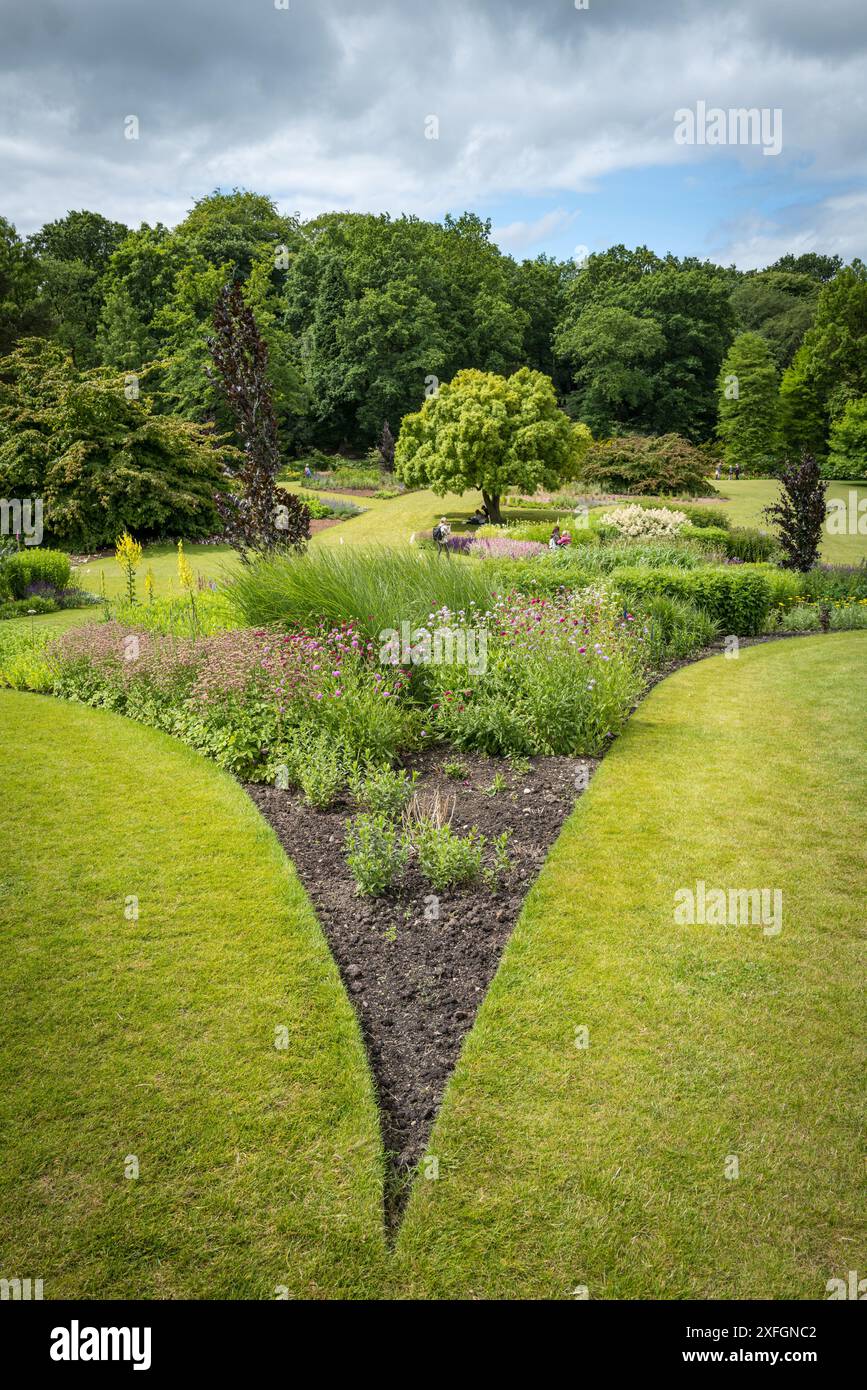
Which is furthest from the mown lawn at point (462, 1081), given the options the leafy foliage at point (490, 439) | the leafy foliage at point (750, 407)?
the leafy foliage at point (750, 407)

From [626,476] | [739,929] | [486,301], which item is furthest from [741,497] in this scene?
[739,929]

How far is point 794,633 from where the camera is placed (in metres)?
11.6

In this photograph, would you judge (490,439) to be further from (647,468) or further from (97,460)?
(97,460)

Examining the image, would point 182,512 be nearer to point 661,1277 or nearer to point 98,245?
point 661,1277

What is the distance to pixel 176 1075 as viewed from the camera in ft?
10.6

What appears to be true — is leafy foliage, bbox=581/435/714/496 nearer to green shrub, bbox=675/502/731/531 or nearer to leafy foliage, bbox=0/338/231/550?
green shrub, bbox=675/502/731/531

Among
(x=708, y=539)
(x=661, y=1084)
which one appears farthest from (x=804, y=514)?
(x=661, y=1084)

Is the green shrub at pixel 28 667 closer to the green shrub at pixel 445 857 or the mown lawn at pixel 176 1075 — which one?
the mown lawn at pixel 176 1075

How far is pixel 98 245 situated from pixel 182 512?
31096 mm

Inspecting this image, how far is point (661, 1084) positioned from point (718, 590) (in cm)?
900

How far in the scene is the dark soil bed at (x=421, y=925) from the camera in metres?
3.29

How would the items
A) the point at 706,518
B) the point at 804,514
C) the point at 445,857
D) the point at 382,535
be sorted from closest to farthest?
1. the point at 445,857
2. the point at 804,514
3. the point at 706,518
4. the point at 382,535

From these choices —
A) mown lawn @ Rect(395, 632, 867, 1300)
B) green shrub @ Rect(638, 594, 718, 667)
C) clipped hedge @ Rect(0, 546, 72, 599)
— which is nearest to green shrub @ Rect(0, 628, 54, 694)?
clipped hedge @ Rect(0, 546, 72, 599)

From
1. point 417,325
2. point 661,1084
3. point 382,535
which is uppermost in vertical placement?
point 417,325
